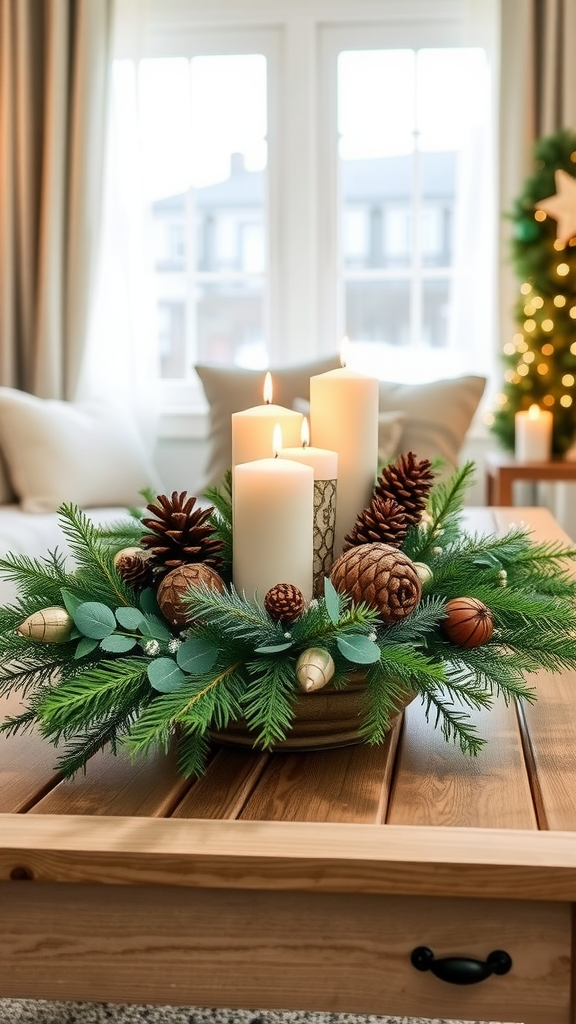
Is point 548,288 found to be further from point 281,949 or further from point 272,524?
point 281,949

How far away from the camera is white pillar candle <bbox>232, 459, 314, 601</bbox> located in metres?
0.87

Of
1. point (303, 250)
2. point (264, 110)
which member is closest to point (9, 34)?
point (264, 110)

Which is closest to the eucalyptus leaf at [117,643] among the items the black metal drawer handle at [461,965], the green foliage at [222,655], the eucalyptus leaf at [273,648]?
the green foliage at [222,655]

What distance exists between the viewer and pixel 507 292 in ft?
12.4

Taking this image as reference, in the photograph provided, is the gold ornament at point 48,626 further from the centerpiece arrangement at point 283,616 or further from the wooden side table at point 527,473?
the wooden side table at point 527,473

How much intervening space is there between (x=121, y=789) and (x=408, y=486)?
0.37 m

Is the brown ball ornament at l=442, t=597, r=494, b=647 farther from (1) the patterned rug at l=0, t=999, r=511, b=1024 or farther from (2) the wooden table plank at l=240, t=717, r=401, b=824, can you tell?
(1) the patterned rug at l=0, t=999, r=511, b=1024

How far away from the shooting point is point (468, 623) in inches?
34.9

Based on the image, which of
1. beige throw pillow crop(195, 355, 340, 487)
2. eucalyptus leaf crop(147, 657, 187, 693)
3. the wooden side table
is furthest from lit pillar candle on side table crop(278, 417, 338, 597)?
the wooden side table

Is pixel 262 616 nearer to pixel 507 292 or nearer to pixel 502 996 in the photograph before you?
pixel 502 996

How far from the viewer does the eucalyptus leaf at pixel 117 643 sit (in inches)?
33.0

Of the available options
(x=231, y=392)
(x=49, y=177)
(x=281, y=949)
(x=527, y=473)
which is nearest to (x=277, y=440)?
(x=281, y=949)

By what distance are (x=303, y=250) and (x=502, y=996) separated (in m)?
3.61

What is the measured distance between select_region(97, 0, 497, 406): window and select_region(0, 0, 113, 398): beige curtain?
0.15 meters
